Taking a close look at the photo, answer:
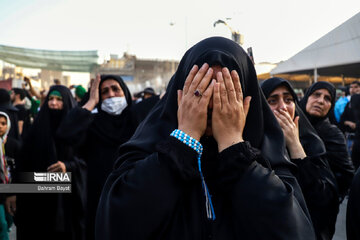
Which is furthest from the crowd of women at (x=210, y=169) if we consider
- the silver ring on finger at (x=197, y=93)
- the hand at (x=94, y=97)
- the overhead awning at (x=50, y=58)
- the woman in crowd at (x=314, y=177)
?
the overhead awning at (x=50, y=58)

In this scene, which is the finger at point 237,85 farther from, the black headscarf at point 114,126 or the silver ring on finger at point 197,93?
the black headscarf at point 114,126

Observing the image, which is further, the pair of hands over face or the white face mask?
the white face mask

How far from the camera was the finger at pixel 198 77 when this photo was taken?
1.10m

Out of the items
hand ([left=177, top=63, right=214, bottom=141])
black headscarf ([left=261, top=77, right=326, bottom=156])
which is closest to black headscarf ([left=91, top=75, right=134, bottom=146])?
black headscarf ([left=261, top=77, right=326, bottom=156])

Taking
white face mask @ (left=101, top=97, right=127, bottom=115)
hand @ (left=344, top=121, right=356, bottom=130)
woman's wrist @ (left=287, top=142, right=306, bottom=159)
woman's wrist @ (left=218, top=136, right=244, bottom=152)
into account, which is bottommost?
hand @ (left=344, top=121, right=356, bottom=130)

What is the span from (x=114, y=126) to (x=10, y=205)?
126cm

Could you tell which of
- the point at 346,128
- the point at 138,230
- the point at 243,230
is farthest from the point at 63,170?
the point at 346,128

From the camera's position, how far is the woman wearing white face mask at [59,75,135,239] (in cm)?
275

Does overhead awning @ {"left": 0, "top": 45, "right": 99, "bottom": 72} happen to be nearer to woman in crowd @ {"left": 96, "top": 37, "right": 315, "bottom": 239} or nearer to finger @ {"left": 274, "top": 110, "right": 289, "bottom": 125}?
finger @ {"left": 274, "top": 110, "right": 289, "bottom": 125}

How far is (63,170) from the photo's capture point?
2844 mm

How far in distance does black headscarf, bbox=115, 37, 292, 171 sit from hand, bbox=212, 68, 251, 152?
82 mm

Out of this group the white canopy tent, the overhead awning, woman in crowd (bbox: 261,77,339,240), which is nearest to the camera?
woman in crowd (bbox: 261,77,339,240)

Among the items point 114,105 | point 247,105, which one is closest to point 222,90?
point 247,105

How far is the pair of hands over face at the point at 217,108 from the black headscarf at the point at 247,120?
75 mm
